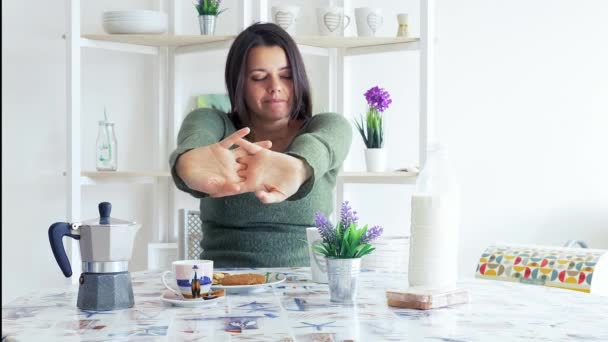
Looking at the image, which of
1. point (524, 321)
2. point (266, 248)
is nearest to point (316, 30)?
point (266, 248)

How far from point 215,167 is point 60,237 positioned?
440 mm

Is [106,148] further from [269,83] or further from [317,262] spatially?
[317,262]

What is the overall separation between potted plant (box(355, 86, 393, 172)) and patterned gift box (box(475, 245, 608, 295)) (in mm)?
1007

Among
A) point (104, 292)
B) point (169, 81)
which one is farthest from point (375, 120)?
point (104, 292)

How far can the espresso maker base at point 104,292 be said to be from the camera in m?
1.25

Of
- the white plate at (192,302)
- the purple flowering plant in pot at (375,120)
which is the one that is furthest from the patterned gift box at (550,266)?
the purple flowering plant in pot at (375,120)

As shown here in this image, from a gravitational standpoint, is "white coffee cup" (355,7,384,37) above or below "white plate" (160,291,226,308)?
above

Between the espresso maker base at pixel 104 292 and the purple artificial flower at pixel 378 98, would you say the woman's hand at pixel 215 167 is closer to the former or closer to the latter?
the espresso maker base at pixel 104 292

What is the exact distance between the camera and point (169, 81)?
3299 millimetres

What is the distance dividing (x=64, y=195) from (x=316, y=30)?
48.6 inches

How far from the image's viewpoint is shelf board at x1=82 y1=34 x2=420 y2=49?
3013 mm

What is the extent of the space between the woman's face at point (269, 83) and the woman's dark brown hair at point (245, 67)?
0.01 metres

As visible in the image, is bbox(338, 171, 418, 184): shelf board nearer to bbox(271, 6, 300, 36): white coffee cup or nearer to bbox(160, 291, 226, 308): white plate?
bbox(271, 6, 300, 36): white coffee cup

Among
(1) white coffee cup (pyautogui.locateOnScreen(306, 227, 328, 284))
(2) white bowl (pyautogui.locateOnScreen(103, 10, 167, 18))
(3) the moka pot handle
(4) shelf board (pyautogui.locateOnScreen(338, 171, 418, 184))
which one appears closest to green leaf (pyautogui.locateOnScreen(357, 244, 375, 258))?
(1) white coffee cup (pyautogui.locateOnScreen(306, 227, 328, 284))
